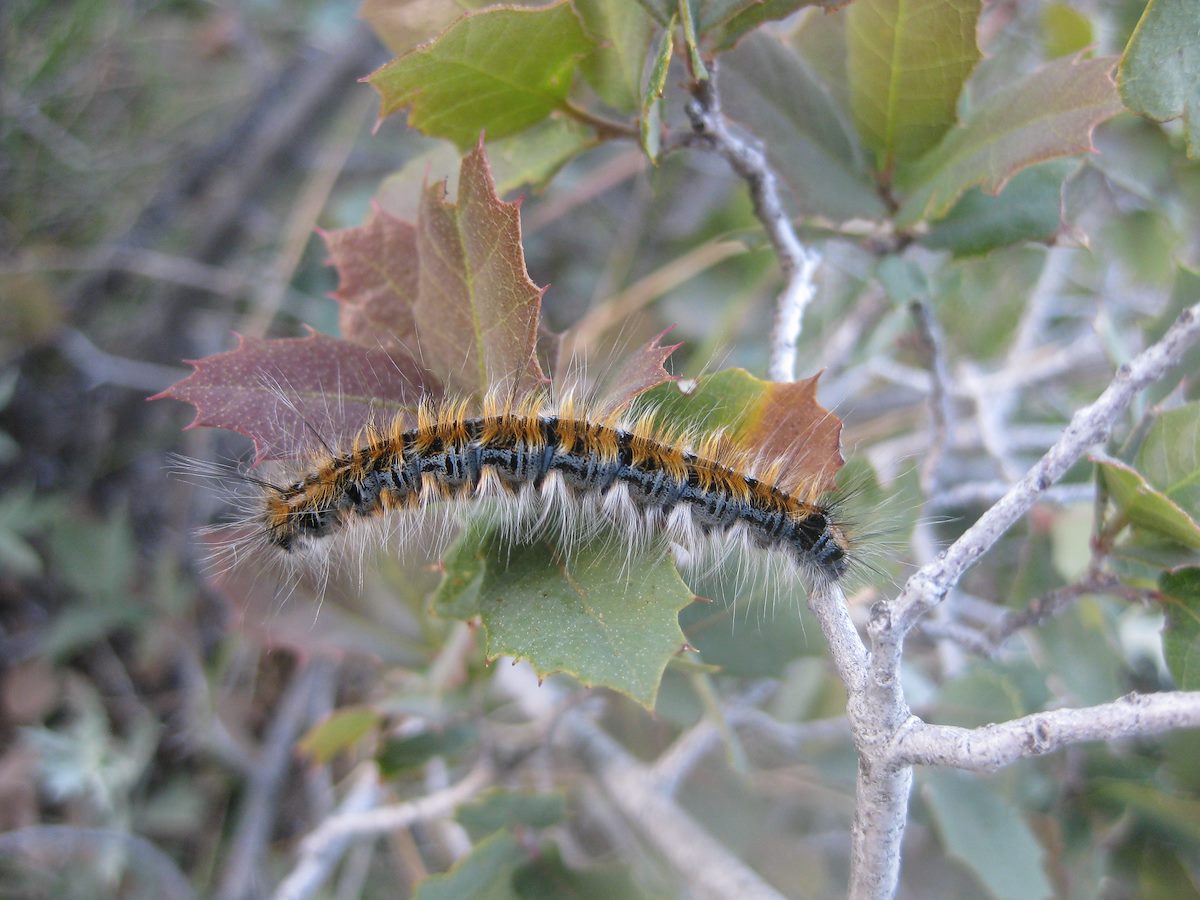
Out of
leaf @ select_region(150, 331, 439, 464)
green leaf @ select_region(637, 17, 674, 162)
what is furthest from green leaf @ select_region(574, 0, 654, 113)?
leaf @ select_region(150, 331, 439, 464)

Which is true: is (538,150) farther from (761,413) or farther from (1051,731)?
(1051,731)

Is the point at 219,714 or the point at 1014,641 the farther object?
the point at 219,714

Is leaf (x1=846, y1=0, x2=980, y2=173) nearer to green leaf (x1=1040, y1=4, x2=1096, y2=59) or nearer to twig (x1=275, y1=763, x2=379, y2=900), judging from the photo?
green leaf (x1=1040, y1=4, x2=1096, y2=59)

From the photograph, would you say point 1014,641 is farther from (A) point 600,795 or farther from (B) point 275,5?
(B) point 275,5

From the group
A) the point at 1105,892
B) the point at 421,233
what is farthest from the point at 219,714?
the point at 1105,892

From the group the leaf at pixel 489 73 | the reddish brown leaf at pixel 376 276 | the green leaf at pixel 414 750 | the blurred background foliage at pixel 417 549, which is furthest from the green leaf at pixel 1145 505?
the green leaf at pixel 414 750

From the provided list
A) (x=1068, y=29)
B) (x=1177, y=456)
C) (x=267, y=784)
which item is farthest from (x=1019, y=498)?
(x=267, y=784)

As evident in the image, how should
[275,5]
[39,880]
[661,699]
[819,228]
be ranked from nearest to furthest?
[819,228], [661,699], [39,880], [275,5]
